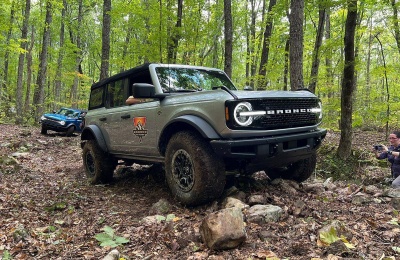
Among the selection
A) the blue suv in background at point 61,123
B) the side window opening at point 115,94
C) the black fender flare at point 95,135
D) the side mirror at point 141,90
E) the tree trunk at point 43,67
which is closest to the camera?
the side mirror at point 141,90

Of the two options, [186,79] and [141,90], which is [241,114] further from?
[186,79]

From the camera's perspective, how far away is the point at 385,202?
4270 millimetres

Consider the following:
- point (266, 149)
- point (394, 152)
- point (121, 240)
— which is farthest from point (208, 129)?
point (394, 152)

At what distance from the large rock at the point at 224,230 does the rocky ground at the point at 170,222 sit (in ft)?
0.23

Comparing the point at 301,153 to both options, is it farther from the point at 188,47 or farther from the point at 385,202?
the point at 188,47

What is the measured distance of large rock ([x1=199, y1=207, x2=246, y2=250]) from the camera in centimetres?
292

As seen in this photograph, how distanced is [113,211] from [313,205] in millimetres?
2618

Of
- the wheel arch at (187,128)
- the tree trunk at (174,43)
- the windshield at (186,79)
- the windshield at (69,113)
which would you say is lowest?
the wheel arch at (187,128)

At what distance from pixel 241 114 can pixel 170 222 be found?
56.0 inches

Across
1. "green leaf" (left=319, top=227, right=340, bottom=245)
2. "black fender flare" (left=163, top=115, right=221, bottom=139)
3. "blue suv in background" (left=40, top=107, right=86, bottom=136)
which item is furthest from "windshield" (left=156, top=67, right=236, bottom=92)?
"blue suv in background" (left=40, top=107, right=86, bottom=136)

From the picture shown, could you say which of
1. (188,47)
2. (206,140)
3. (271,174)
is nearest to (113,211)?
(206,140)

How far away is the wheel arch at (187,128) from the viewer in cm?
366

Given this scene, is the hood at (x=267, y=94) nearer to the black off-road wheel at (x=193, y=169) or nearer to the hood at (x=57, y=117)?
the black off-road wheel at (x=193, y=169)

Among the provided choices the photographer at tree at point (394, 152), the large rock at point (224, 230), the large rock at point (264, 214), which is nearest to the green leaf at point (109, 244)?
the large rock at point (224, 230)
